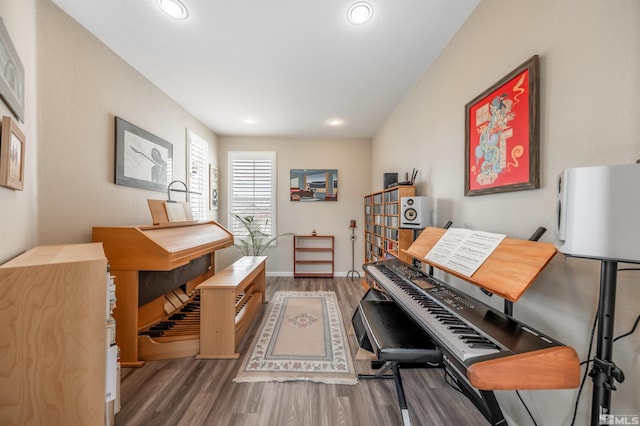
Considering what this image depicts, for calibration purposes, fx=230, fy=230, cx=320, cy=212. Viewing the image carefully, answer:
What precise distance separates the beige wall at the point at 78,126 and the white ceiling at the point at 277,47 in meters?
0.18

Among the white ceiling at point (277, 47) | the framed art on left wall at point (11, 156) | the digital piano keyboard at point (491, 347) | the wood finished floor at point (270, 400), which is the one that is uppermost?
the white ceiling at point (277, 47)

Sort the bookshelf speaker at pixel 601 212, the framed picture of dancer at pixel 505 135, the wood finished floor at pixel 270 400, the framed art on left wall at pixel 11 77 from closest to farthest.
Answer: the bookshelf speaker at pixel 601 212
the framed art on left wall at pixel 11 77
the framed picture of dancer at pixel 505 135
the wood finished floor at pixel 270 400

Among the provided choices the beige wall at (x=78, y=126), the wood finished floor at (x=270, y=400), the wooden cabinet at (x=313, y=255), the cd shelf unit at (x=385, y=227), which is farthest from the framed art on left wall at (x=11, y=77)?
the wooden cabinet at (x=313, y=255)

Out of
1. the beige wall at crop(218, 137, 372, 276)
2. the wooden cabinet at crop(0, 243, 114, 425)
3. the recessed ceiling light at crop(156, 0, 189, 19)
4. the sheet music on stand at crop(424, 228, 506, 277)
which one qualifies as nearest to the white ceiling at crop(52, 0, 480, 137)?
the recessed ceiling light at crop(156, 0, 189, 19)

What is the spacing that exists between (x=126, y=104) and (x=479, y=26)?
9.98 ft

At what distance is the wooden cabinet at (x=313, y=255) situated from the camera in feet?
14.4

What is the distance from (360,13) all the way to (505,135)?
1.27 metres

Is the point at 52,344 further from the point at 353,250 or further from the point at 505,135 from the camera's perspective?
the point at 353,250

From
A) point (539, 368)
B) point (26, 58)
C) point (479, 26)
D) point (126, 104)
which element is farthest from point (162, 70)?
point (539, 368)

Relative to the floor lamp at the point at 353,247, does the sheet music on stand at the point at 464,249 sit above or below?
above

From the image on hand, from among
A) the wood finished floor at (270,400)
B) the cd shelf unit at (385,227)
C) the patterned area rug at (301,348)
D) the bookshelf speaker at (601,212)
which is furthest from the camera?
the cd shelf unit at (385,227)

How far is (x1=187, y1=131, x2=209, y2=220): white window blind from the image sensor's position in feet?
11.2

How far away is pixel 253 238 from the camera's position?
4164mm

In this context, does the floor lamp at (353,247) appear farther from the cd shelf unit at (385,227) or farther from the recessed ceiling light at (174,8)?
the recessed ceiling light at (174,8)
